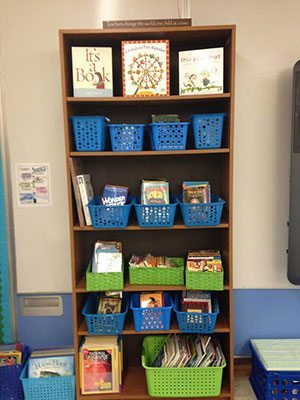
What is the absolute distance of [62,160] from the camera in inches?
83.7

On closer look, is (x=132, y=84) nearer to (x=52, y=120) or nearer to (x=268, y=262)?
(x=52, y=120)

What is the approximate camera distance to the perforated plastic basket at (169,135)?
5.95 feet

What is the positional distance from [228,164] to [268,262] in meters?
0.70

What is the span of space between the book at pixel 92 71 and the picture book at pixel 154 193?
50cm

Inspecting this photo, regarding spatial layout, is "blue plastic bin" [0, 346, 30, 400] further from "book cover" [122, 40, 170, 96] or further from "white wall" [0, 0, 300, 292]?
"book cover" [122, 40, 170, 96]

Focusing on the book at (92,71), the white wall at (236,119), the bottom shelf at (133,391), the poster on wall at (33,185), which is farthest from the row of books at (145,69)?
the bottom shelf at (133,391)

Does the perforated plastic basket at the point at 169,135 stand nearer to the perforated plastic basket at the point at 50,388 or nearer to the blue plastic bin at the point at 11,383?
the perforated plastic basket at the point at 50,388

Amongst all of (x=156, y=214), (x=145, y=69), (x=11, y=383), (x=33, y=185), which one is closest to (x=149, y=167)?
(x=156, y=214)

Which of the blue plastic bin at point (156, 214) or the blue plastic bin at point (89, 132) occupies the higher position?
the blue plastic bin at point (89, 132)

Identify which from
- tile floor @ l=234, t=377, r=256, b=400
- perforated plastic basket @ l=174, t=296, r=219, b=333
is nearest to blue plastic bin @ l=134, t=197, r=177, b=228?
perforated plastic basket @ l=174, t=296, r=219, b=333

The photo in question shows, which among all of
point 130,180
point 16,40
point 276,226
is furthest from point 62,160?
point 276,226

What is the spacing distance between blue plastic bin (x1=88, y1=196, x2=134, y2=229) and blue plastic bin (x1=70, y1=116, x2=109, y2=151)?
298mm

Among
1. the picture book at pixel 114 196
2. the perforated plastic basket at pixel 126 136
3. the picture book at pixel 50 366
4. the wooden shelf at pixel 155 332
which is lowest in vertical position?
the picture book at pixel 50 366

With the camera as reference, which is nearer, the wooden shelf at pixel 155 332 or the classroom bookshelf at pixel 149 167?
the classroom bookshelf at pixel 149 167
